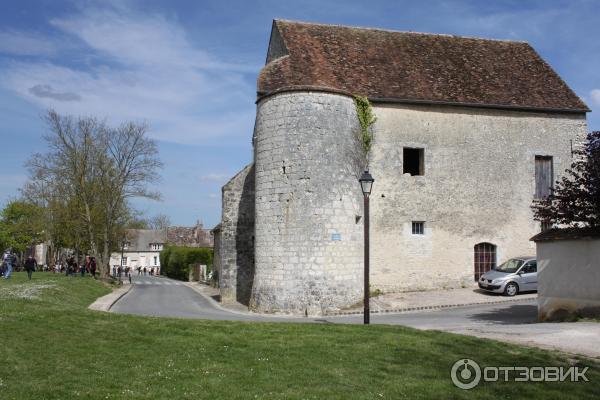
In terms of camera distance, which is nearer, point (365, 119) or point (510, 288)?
point (510, 288)

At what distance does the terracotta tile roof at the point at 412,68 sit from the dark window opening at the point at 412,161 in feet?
6.94

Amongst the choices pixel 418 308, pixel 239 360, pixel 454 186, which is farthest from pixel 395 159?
pixel 239 360

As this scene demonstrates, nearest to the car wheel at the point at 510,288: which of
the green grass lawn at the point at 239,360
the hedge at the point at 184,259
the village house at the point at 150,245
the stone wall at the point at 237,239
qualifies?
the stone wall at the point at 237,239

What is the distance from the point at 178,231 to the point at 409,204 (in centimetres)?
7372

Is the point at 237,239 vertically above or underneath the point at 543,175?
underneath

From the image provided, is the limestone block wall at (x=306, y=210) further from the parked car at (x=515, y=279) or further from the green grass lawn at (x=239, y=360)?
the green grass lawn at (x=239, y=360)

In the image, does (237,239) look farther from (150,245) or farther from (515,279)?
(150,245)

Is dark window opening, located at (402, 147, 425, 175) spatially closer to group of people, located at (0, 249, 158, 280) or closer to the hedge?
group of people, located at (0, 249, 158, 280)

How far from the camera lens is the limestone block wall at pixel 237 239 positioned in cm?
2245

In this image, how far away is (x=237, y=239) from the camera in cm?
2277

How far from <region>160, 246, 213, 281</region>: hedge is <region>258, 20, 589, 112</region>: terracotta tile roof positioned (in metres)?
26.1

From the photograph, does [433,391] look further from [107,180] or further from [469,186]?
[107,180]

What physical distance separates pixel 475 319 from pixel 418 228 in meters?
7.36

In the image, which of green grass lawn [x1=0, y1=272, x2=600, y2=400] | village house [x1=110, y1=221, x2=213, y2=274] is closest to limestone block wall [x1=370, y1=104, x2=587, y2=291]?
green grass lawn [x1=0, y1=272, x2=600, y2=400]
